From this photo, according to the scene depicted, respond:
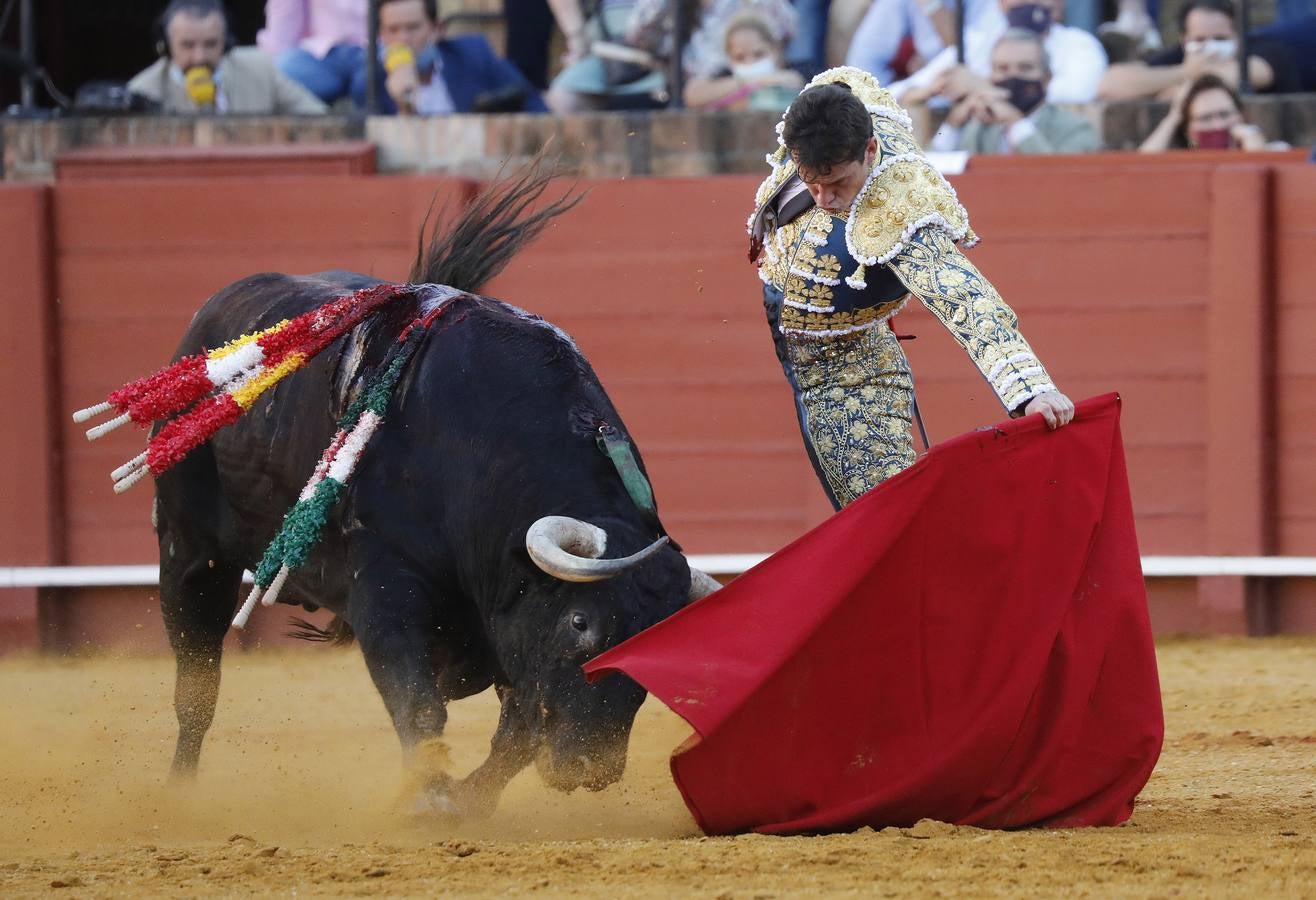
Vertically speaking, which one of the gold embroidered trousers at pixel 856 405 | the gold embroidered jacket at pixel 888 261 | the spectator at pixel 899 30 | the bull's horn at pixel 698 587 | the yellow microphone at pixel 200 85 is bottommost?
the bull's horn at pixel 698 587

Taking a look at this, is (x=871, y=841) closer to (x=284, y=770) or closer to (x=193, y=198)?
(x=284, y=770)

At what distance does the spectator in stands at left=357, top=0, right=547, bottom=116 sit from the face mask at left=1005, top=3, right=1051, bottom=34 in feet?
5.43

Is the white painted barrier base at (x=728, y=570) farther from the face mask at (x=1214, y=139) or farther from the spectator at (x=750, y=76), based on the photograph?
the spectator at (x=750, y=76)

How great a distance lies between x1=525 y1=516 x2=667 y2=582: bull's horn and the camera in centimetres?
291

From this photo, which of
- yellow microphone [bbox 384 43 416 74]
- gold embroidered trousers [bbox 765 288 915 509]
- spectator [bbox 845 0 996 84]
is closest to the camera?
gold embroidered trousers [bbox 765 288 915 509]

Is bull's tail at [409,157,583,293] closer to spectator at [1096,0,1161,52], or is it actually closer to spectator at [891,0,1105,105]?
spectator at [891,0,1105,105]

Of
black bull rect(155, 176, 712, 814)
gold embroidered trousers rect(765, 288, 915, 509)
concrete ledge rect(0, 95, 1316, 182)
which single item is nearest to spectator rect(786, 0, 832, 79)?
concrete ledge rect(0, 95, 1316, 182)

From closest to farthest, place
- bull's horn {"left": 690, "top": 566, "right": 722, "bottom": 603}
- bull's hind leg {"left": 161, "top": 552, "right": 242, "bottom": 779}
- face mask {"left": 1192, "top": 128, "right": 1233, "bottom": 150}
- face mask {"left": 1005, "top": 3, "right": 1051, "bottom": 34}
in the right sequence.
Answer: bull's horn {"left": 690, "top": 566, "right": 722, "bottom": 603}, bull's hind leg {"left": 161, "top": 552, "right": 242, "bottom": 779}, face mask {"left": 1192, "top": 128, "right": 1233, "bottom": 150}, face mask {"left": 1005, "top": 3, "right": 1051, "bottom": 34}

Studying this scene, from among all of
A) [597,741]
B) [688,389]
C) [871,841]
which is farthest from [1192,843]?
[688,389]

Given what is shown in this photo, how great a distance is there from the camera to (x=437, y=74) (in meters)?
6.61

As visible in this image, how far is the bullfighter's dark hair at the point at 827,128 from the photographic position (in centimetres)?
291

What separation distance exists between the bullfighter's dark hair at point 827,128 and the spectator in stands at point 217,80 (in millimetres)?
4030

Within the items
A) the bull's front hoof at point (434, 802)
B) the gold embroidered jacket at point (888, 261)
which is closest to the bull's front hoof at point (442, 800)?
the bull's front hoof at point (434, 802)

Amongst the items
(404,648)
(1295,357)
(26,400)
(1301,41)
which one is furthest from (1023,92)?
(404,648)
